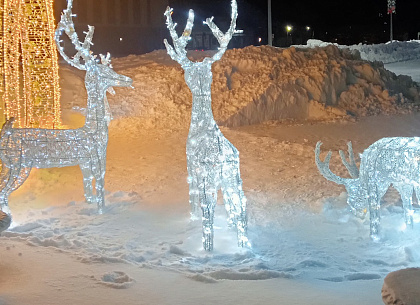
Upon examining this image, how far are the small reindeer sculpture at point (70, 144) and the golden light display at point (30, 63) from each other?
5.55ft

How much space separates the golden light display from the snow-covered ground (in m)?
1.10

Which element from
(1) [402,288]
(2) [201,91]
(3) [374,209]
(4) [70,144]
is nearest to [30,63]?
(4) [70,144]

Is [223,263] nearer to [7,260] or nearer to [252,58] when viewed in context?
[7,260]

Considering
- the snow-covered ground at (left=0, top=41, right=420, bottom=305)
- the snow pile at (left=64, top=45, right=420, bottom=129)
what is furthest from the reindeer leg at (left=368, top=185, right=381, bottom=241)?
the snow pile at (left=64, top=45, right=420, bottom=129)

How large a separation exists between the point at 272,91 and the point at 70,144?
5.90m

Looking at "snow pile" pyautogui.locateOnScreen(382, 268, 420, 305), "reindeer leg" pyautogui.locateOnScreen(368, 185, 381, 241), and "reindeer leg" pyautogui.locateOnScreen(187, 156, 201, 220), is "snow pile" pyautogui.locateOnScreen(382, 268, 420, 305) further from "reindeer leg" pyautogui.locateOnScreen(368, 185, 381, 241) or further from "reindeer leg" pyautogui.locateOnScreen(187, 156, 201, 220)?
"reindeer leg" pyautogui.locateOnScreen(187, 156, 201, 220)

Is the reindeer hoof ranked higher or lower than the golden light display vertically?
lower

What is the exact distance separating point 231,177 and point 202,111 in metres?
0.97

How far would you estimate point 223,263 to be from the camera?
5129 millimetres

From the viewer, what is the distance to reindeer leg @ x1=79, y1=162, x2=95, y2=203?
683 centimetres

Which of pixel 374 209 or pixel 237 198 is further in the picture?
pixel 374 209

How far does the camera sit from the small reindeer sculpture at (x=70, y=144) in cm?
634

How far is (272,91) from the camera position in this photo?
11539 millimetres

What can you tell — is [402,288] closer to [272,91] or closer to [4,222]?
[4,222]
